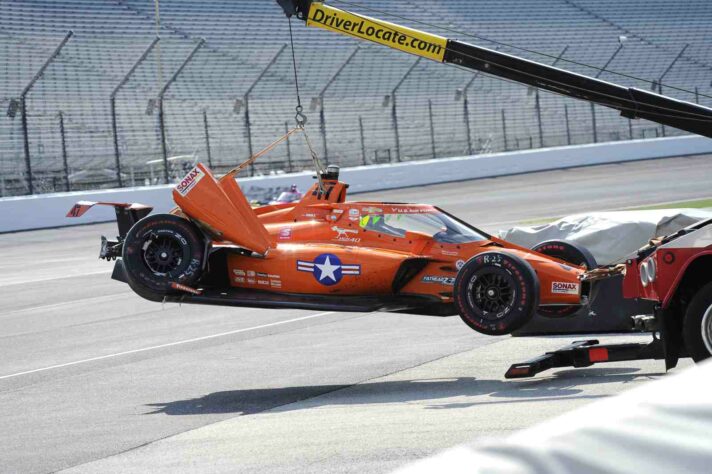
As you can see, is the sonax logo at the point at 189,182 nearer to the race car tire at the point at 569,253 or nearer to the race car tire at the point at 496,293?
the race car tire at the point at 496,293

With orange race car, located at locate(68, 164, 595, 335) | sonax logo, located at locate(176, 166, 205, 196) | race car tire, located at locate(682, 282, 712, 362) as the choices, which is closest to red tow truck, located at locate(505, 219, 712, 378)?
race car tire, located at locate(682, 282, 712, 362)

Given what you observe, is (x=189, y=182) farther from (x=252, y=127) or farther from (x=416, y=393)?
(x=252, y=127)

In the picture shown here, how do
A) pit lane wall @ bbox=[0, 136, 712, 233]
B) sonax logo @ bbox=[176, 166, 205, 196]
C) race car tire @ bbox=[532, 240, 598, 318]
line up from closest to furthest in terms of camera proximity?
1. race car tire @ bbox=[532, 240, 598, 318]
2. sonax logo @ bbox=[176, 166, 205, 196]
3. pit lane wall @ bbox=[0, 136, 712, 233]

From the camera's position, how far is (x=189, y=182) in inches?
405

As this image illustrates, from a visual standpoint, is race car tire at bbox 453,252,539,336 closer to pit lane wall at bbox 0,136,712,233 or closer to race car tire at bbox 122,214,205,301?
race car tire at bbox 122,214,205,301

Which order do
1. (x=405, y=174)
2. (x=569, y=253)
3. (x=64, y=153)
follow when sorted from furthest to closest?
1. (x=405, y=174)
2. (x=64, y=153)
3. (x=569, y=253)

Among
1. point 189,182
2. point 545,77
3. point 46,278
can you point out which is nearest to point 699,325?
point 545,77

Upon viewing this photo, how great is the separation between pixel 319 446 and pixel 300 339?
5137mm

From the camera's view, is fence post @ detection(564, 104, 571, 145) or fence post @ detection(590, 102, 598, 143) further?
fence post @ detection(590, 102, 598, 143)

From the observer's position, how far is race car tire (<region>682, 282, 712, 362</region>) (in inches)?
277

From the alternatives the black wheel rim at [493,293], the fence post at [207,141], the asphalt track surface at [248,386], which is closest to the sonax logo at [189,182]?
the asphalt track surface at [248,386]

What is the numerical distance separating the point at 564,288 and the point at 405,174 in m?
25.3

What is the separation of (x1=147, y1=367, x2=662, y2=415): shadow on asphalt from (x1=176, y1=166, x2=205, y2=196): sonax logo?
2215mm

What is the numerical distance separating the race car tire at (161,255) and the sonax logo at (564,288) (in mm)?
3149
